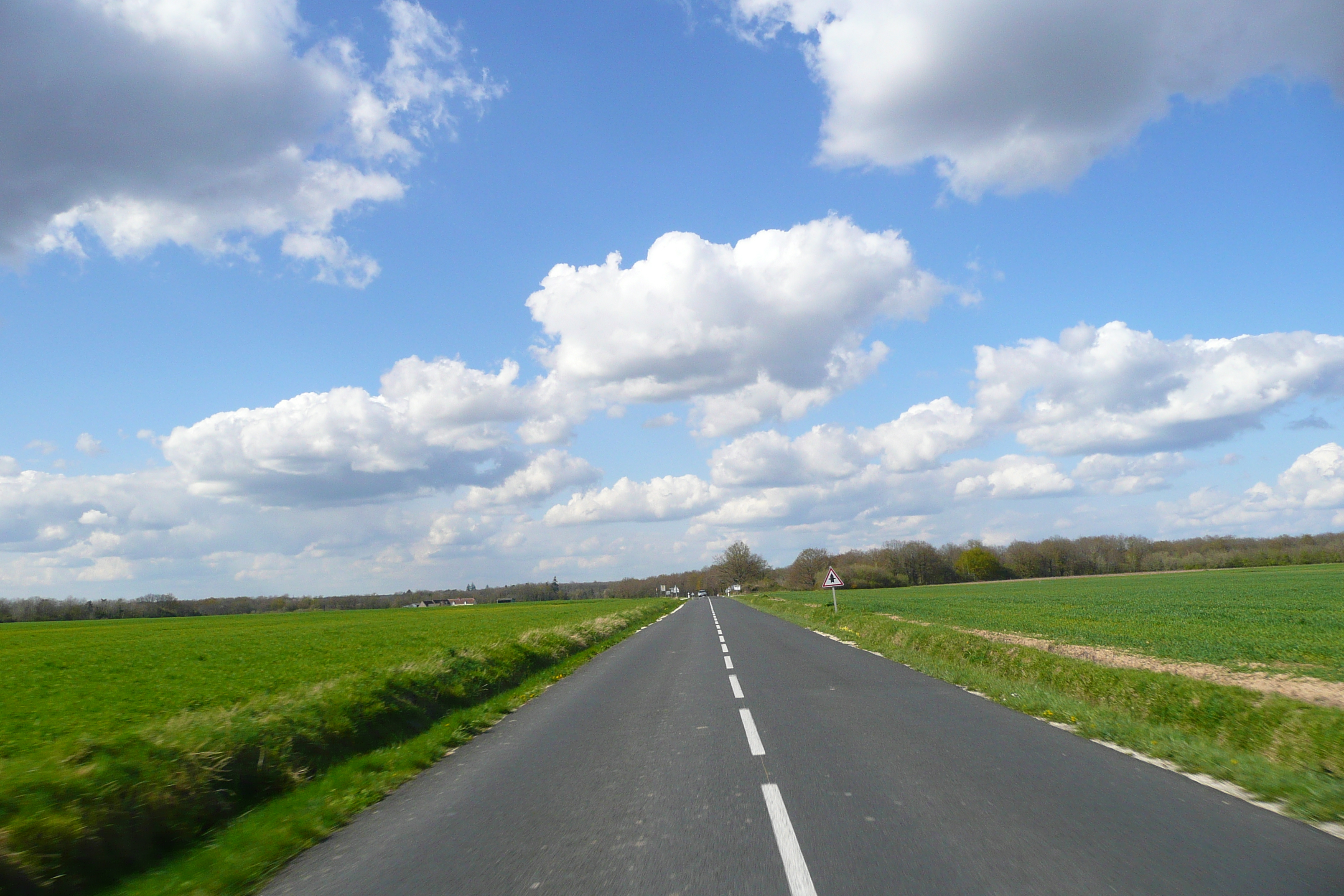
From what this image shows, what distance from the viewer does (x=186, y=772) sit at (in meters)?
6.47

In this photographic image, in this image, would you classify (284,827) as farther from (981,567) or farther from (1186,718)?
(981,567)

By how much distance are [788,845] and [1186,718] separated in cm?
721

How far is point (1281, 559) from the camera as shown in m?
95.6

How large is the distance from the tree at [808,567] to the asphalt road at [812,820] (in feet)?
399

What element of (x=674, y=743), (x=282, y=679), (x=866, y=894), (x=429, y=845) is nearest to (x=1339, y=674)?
(x=674, y=743)

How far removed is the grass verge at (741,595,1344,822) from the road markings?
3621 millimetres

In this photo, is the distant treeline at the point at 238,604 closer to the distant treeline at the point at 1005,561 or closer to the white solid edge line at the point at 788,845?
the distant treeline at the point at 1005,561

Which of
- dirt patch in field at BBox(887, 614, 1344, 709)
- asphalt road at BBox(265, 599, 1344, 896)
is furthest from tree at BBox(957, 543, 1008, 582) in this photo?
asphalt road at BBox(265, 599, 1344, 896)

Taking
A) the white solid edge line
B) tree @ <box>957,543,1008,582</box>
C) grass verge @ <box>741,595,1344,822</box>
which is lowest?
tree @ <box>957,543,1008,582</box>

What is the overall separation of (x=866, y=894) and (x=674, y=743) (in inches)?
180

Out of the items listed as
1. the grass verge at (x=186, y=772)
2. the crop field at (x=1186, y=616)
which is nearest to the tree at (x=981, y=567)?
the crop field at (x=1186, y=616)

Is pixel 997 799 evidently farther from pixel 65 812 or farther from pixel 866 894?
pixel 65 812

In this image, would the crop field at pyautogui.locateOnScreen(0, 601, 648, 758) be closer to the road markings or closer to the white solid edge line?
the road markings

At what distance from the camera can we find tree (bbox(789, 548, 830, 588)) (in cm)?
12875
